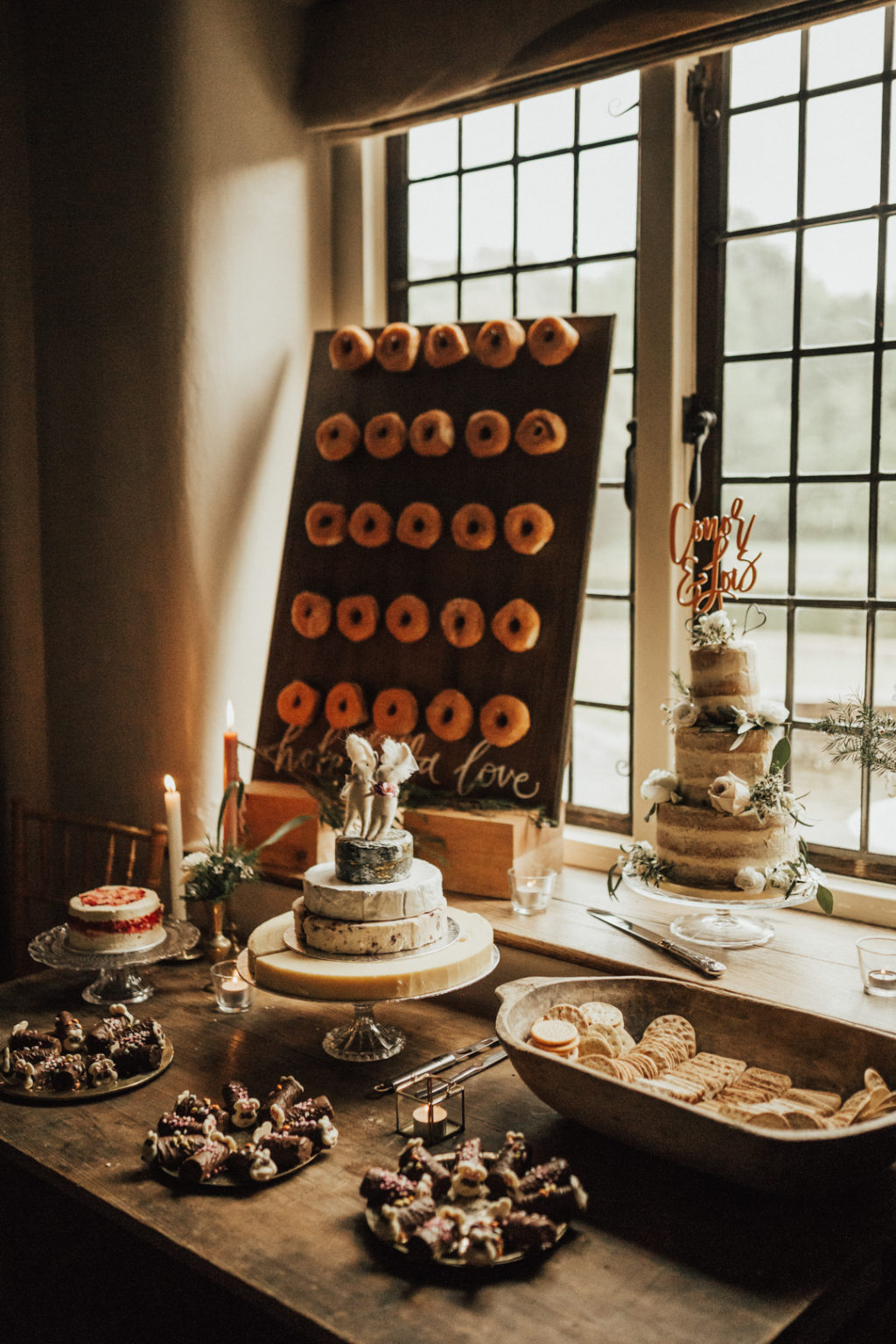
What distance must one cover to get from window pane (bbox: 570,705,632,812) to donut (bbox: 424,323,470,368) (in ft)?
2.87

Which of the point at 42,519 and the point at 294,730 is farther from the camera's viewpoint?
the point at 42,519

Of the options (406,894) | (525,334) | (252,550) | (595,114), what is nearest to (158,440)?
(252,550)

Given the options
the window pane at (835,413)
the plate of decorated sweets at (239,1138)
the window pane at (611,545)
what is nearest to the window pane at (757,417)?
the window pane at (835,413)

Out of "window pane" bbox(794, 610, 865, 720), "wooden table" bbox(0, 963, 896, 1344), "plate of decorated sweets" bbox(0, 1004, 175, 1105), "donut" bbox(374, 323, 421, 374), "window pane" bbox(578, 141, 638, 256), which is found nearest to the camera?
"wooden table" bbox(0, 963, 896, 1344)

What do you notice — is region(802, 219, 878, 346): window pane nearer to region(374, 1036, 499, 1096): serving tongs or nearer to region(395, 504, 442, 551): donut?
region(395, 504, 442, 551): donut

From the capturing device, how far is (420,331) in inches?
105

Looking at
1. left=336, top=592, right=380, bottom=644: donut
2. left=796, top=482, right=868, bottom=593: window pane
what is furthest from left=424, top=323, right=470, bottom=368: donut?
left=796, top=482, right=868, bottom=593: window pane

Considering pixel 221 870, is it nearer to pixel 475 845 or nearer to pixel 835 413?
pixel 475 845

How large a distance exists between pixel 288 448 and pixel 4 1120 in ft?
6.01

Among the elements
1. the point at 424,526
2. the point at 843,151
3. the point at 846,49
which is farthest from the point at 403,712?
the point at 846,49

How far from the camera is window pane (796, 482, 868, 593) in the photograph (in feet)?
7.47

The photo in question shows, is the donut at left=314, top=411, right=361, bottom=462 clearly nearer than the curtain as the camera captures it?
No

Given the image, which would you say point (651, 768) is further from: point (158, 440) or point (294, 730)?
point (158, 440)

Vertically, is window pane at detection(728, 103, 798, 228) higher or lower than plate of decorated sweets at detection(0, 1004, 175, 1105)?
higher
